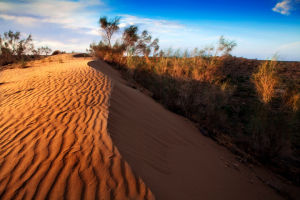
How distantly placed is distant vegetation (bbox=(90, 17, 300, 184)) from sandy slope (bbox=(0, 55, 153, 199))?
3.52 metres

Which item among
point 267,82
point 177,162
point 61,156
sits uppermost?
point 267,82

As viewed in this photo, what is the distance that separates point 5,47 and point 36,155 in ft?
69.9

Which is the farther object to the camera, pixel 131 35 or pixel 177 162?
pixel 131 35

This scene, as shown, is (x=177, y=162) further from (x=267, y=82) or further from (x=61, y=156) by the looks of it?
(x=267, y=82)

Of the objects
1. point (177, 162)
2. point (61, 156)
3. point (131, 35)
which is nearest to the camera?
point (61, 156)

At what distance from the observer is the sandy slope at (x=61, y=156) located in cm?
177

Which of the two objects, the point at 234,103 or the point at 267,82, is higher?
the point at 267,82

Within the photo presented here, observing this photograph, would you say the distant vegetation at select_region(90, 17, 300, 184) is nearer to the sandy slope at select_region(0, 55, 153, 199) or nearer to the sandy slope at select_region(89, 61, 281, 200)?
the sandy slope at select_region(89, 61, 281, 200)

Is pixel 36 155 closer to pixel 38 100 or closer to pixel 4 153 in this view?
pixel 4 153

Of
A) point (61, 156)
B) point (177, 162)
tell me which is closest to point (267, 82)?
point (177, 162)

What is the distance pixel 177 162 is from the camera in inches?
113

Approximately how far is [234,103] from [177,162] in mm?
6679

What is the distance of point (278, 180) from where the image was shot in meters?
3.36

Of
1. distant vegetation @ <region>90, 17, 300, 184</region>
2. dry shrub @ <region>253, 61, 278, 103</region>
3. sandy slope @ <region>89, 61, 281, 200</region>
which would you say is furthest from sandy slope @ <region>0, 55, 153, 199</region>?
dry shrub @ <region>253, 61, 278, 103</region>
